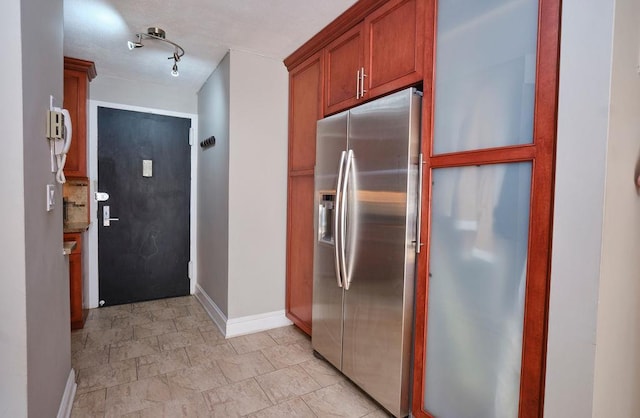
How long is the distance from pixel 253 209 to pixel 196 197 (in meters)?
1.40

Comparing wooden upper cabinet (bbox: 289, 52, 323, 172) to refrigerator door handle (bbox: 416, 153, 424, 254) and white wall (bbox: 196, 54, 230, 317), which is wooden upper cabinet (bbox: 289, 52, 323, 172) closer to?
white wall (bbox: 196, 54, 230, 317)

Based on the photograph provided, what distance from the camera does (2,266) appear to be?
109cm

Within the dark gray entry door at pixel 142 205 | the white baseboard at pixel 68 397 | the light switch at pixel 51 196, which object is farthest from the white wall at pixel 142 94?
the white baseboard at pixel 68 397

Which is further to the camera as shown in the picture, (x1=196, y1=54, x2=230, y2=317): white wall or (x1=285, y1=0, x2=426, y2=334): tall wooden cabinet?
(x1=196, y1=54, x2=230, y2=317): white wall

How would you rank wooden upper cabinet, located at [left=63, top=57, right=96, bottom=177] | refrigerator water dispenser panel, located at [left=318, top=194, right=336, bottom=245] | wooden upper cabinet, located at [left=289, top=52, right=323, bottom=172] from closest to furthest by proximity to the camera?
1. refrigerator water dispenser panel, located at [left=318, top=194, right=336, bottom=245]
2. wooden upper cabinet, located at [left=289, top=52, right=323, bottom=172]
3. wooden upper cabinet, located at [left=63, top=57, right=96, bottom=177]

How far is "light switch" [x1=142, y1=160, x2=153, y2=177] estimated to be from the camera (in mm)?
3729

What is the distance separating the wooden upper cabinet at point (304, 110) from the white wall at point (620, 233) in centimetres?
177

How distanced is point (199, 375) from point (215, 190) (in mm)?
1685

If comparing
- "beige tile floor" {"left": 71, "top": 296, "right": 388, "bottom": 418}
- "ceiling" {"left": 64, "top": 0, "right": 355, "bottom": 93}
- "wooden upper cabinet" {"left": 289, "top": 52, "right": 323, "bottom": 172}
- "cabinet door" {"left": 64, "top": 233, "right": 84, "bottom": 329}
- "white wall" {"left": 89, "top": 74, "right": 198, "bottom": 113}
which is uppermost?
"ceiling" {"left": 64, "top": 0, "right": 355, "bottom": 93}

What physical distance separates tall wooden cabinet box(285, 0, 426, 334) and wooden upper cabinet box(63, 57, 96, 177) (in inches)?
75.0

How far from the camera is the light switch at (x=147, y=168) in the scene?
3729 millimetres

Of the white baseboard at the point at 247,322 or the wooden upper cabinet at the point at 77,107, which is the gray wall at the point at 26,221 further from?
the wooden upper cabinet at the point at 77,107

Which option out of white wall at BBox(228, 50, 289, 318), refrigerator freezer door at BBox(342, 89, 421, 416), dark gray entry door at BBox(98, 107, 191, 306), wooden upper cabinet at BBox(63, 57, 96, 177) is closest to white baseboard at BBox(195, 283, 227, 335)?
white wall at BBox(228, 50, 289, 318)

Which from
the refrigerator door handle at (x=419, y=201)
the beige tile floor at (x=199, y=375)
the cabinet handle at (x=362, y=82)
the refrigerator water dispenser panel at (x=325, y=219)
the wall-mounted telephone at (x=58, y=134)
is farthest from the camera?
the refrigerator water dispenser panel at (x=325, y=219)
